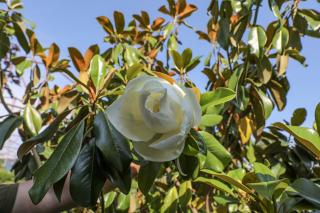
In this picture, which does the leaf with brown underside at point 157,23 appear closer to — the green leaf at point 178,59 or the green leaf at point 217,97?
the green leaf at point 178,59

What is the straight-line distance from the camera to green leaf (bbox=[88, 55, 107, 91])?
903 mm

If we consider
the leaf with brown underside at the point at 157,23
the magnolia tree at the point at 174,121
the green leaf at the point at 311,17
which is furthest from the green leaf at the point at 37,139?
the leaf with brown underside at the point at 157,23

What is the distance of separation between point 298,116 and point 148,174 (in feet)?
2.67

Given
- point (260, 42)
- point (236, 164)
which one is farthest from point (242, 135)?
point (260, 42)

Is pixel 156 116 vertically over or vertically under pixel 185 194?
over

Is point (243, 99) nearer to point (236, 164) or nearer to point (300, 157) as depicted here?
point (300, 157)

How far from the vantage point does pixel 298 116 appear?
137cm

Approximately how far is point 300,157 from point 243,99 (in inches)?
13.4

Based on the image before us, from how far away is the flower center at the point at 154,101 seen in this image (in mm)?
617

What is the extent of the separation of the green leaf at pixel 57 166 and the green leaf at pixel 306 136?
0.41m

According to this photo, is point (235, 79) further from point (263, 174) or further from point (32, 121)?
point (32, 121)

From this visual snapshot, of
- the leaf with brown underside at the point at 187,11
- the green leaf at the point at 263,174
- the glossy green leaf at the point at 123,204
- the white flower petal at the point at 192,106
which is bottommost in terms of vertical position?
the glossy green leaf at the point at 123,204

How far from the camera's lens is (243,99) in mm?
1269

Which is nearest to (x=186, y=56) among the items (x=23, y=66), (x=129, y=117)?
(x=129, y=117)
